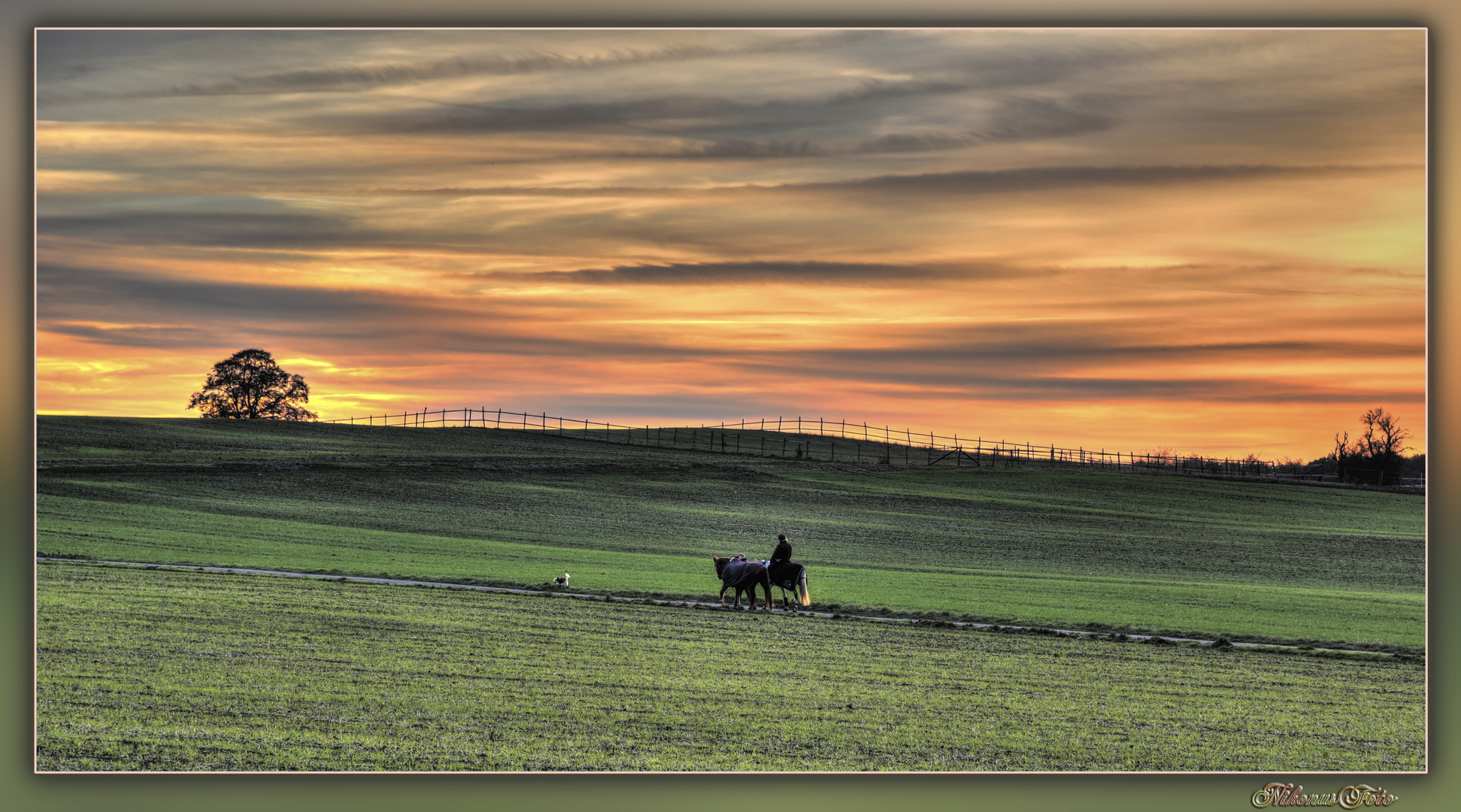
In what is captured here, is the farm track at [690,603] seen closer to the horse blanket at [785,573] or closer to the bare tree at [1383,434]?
the horse blanket at [785,573]

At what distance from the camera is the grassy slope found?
29.6 metres

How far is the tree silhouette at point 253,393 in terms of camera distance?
4094cm

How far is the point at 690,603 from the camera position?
2638 centimetres

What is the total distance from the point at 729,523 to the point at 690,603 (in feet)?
74.6

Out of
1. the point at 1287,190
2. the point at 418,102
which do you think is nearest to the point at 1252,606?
→ the point at 1287,190

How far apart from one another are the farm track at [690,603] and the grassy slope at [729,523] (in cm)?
126

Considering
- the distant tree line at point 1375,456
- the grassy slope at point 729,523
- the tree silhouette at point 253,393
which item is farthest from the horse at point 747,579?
the tree silhouette at point 253,393

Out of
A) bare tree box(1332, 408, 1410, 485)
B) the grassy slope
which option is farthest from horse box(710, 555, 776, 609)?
bare tree box(1332, 408, 1410, 485)

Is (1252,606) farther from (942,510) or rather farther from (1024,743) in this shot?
(942,510)

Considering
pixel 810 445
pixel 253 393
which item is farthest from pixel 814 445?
pixel 253 393

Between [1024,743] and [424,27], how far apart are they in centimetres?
1169

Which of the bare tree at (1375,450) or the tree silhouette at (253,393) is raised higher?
the tree silhouette at (253,393)

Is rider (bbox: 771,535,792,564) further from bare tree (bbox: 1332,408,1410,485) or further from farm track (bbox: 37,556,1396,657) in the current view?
bare tree (bbox: 1332,408,1410,485)

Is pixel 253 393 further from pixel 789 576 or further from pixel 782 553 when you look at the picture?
pixel 789 576
